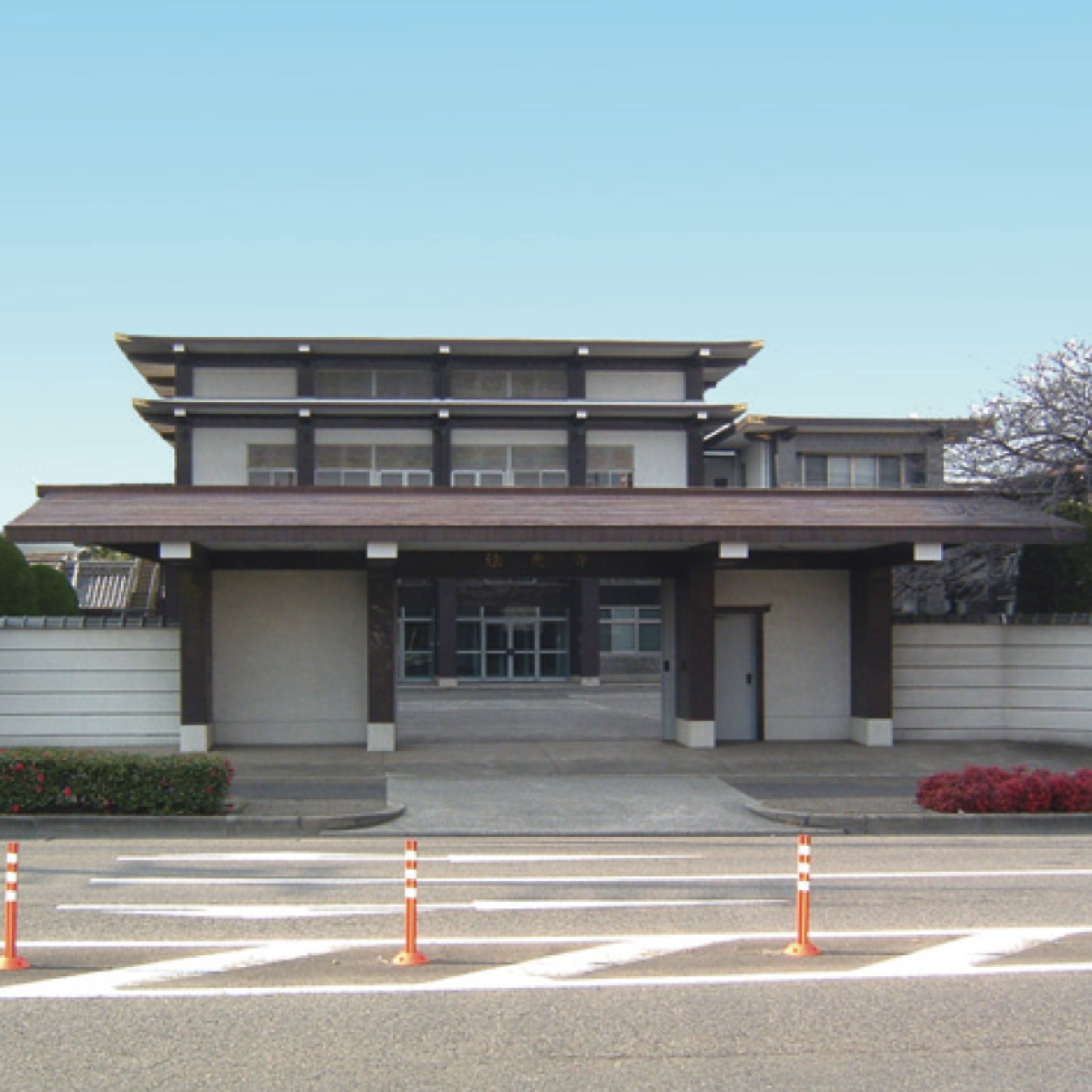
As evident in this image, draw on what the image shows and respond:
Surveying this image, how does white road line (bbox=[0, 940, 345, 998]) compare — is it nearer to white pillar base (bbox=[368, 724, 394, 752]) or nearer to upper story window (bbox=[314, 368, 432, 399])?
white pillar base (bbox=[368, 724, 394, 752])

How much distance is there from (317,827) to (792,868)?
18.4 feet

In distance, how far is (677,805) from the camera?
17531 mm

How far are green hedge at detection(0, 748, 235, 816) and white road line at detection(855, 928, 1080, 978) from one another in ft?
29.9

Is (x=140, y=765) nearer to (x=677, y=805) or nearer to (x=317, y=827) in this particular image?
(x=317, y=827)

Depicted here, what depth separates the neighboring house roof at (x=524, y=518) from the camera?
20.9 m

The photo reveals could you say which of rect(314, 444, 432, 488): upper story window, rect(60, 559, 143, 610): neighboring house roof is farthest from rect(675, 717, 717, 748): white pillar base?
rect(314, 444, 432, 488): upper story window

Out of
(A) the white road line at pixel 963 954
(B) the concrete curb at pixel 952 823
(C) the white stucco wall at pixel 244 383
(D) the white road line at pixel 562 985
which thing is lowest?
(B) the concrete curb at pixel 952 823

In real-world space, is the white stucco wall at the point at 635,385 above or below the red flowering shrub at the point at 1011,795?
above

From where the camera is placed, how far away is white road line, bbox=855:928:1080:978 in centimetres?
886

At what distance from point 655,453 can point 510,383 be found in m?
5.77

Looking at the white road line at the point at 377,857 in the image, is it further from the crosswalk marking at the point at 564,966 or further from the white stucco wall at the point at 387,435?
the white stucco wall at the point at 387,435

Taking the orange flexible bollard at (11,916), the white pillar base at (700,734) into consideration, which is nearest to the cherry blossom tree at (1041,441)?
the white pillar base at (700,734)

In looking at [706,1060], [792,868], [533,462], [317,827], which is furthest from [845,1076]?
[533,462]

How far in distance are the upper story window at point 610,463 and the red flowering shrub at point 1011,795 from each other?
1261 inches
